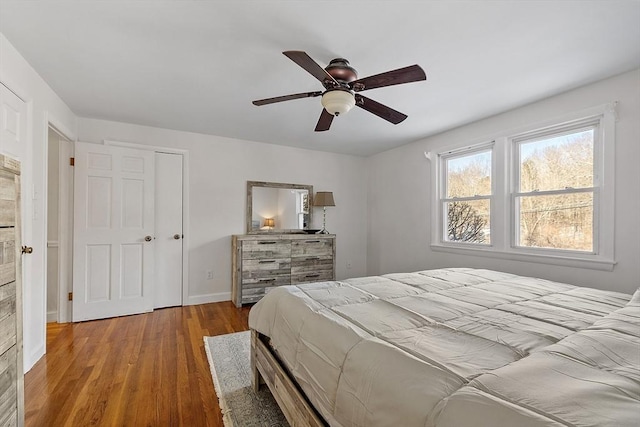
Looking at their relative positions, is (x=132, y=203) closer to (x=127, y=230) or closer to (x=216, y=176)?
(x=127, y=230)

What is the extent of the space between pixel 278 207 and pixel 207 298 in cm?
164

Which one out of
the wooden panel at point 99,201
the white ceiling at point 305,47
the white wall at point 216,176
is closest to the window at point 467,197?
the white ceiling at point 305,47

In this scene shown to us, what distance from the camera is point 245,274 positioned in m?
3.72

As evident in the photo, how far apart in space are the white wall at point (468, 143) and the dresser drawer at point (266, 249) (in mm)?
1759

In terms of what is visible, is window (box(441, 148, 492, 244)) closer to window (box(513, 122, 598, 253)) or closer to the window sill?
the window sill

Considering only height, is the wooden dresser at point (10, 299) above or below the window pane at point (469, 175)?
below

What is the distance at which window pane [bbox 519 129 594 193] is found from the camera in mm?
2561

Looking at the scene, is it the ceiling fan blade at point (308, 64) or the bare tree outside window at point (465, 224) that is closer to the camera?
the ceiling fan blade at point (308, 64)

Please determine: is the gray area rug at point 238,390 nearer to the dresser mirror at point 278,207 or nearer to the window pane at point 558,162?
the dresser mirror at point 278,207

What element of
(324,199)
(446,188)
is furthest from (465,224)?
(324,199)

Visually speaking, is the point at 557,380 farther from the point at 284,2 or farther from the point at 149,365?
the point at 149,365

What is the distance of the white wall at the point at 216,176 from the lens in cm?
366

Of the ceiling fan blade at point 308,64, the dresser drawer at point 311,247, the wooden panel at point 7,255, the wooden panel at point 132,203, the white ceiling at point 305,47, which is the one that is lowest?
the dresser drawer at point 311,247

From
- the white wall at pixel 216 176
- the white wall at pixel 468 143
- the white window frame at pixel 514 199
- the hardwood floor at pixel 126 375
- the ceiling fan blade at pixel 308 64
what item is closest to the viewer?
the ceiling fan blade at pixel 308 64
